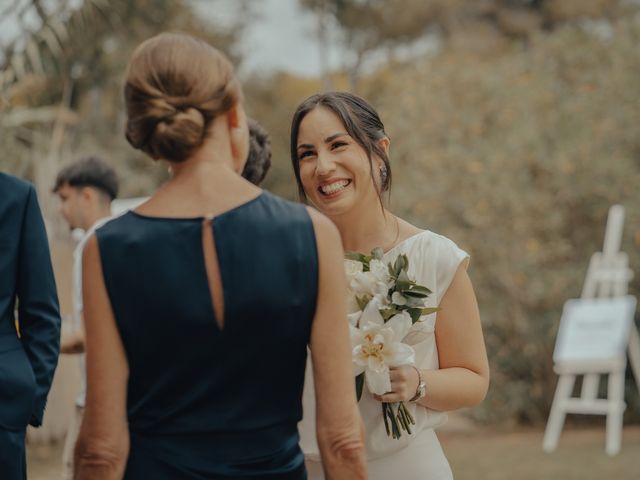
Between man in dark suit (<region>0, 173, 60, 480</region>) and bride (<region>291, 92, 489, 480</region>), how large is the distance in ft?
2.45

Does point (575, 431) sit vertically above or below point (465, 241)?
below

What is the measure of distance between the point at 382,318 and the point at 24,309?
101 cm

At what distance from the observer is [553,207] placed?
43.2ft

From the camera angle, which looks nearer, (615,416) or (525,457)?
(525,457)

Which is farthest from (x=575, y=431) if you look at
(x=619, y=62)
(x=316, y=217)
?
(x=316, y=217)

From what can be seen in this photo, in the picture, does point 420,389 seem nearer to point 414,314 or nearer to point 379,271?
point 414,314

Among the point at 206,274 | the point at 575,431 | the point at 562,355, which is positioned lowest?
the point at 575,431

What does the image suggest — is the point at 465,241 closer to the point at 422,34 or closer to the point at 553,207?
the point at 553,207

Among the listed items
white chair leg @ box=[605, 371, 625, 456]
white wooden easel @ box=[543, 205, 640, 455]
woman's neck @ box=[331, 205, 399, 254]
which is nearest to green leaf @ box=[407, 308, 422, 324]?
woman's neck @ box=[331, 205, 399, 254]

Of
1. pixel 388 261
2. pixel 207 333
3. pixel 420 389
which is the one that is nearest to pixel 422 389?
pixel 420 389

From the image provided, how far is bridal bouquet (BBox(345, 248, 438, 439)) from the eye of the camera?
2953 millimetres

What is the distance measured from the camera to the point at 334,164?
3287 millimetres

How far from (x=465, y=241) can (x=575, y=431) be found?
242 cm

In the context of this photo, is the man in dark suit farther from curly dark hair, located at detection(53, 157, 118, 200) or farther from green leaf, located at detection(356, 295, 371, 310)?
curly dark hair, located at detection(53, 157, 118, 200)
